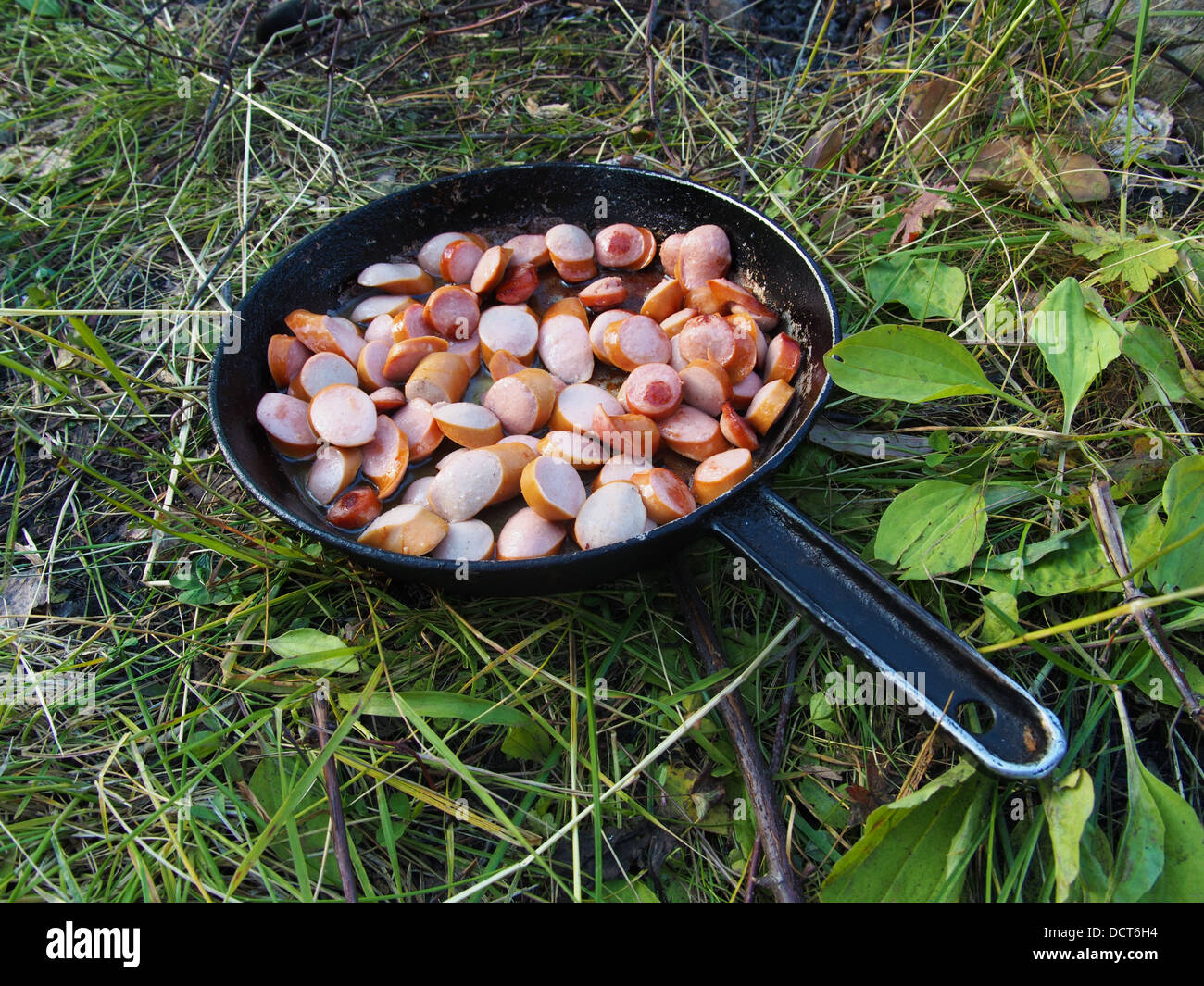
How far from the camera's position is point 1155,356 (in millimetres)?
1185

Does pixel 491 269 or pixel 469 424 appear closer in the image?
pixel 469 424

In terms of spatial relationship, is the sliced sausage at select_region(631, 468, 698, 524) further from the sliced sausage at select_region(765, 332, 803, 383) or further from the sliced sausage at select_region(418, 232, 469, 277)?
the sliced sausage at select_region(418, 232, 469, 277)

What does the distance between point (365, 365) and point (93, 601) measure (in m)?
0.55

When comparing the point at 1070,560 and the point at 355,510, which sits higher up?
the point at 1070,560

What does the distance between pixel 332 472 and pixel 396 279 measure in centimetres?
40

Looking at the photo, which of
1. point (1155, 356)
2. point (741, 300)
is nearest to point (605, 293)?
point (741, 300)

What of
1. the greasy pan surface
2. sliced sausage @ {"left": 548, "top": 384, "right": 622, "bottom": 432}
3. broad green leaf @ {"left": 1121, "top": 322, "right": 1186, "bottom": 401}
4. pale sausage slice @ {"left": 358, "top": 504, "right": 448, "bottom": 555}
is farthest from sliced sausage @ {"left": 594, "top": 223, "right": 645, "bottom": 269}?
broad green leaf @ {"left": 1121, "top": 322, "right": 1186, "bottom": 401}

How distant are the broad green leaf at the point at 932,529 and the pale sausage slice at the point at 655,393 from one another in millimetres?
346

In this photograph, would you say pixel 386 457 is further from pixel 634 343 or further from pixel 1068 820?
pixel 1068 820

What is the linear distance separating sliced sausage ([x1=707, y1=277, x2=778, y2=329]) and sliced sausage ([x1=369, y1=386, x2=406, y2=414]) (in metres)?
0.54

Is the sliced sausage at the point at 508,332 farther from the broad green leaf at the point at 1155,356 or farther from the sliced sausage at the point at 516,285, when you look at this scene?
the broad green leaf at the point at 1155,356
